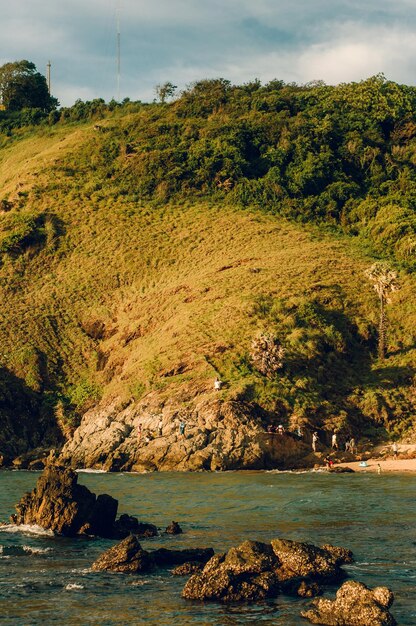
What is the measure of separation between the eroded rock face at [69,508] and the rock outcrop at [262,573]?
9719 mm

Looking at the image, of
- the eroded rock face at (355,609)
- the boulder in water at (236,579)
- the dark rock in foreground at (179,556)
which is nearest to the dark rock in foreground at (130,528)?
the dark rock in foreground at (179,556)

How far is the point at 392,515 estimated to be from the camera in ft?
A: 128

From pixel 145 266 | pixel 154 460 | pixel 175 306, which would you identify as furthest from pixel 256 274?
pixel 154 460

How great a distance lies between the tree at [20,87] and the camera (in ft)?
536

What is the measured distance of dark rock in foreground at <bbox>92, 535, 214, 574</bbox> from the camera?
28438 millimetres

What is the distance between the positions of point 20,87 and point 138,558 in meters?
147

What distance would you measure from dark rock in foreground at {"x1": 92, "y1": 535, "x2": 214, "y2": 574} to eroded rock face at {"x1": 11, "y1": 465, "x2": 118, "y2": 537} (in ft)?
18.1

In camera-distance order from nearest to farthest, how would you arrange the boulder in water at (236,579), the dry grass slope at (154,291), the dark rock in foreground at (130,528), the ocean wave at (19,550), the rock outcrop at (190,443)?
1. the boulder in water at (236,579)
2. the ocean wave at (19,550)
3. the dark rock in foreground at (130,528)
4. the rock outcrop at (190,443)
5. the dry grass slope at (154,291)

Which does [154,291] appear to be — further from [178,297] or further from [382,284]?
[382,284]

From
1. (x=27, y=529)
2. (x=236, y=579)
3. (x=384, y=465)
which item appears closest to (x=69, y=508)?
(x=27, y=529)

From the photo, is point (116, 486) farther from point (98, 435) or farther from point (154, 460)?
point (98, 435)

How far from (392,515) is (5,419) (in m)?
38.6

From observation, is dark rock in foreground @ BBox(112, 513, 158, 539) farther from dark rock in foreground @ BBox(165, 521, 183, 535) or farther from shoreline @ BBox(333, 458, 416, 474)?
shoreline @ BBox(333, 458, 416, 474)

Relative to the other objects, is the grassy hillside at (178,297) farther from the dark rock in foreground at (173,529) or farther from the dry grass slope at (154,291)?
the dark rock in foreground at (173,529)
